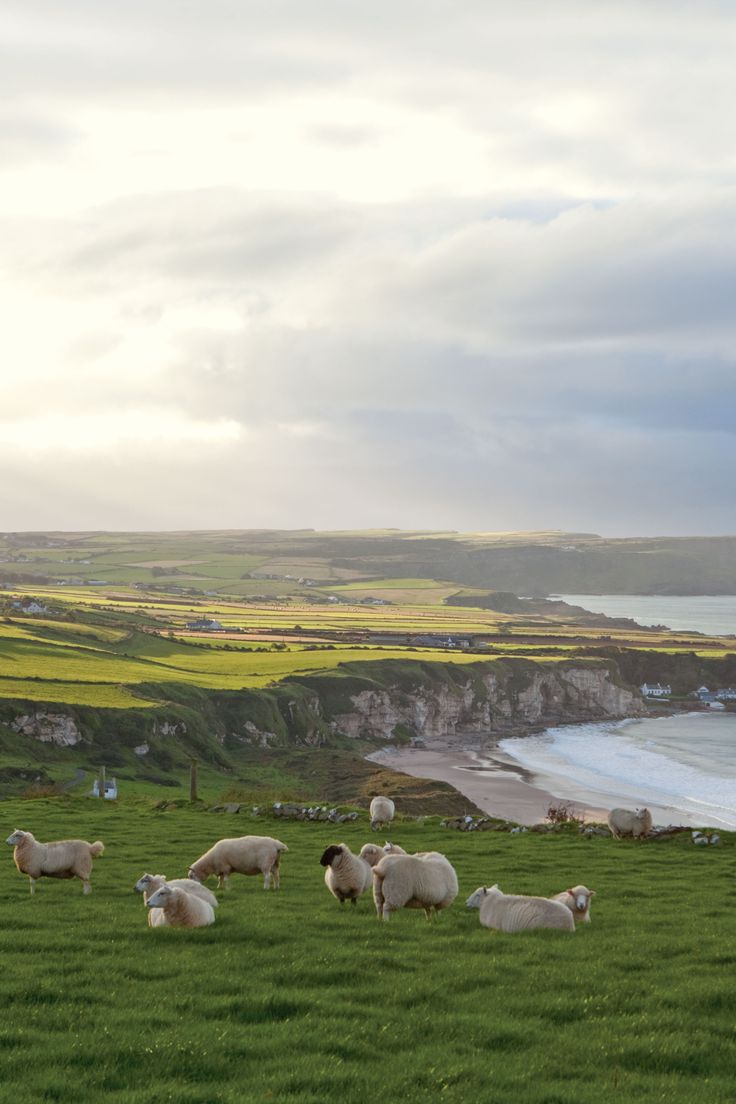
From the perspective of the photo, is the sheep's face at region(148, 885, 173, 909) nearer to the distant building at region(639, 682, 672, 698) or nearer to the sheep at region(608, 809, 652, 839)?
the sheep at region(608, 809, 652, 839)

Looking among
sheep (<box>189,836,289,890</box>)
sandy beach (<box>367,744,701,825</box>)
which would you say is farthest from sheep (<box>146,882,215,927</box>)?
sandy beach (<box>367,744,701,825</box>)

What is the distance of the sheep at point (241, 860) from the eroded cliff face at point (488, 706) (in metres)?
90.1

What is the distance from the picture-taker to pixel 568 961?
16.5 meters

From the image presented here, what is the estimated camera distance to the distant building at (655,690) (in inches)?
6388

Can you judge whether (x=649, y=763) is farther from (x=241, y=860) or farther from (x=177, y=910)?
(x=177, y=910)


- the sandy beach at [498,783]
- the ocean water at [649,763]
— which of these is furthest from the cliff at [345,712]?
the ocean water at [649,763]

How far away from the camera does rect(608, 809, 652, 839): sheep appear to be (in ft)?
117

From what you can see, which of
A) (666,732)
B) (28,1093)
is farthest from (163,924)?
(666,732)

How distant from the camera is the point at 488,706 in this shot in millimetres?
138125

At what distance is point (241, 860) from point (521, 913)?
26.3ft

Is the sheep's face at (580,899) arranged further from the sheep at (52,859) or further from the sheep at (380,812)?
the sheep at (380,812)

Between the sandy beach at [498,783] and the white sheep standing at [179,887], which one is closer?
the white sheep standing at [179,887]

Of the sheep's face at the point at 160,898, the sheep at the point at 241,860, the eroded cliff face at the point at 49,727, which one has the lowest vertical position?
the eroded cliff face at the point at 49,727

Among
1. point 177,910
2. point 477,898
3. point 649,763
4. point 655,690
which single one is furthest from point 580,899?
point 655,690
